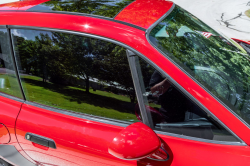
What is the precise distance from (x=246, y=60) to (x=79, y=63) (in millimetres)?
1324

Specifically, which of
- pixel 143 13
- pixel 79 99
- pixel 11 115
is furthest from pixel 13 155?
pixel 143 13

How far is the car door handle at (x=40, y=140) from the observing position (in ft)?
4.99

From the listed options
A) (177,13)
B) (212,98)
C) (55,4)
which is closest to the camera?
(212,98)

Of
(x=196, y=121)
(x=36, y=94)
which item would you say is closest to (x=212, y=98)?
(x=196, y=121)

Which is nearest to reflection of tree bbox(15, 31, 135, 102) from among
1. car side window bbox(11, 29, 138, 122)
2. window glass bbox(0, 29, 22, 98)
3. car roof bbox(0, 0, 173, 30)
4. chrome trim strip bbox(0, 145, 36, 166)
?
car side window bbox(11, 29, 138, 122)

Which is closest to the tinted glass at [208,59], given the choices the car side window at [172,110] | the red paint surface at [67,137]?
the car side window at [172,110]

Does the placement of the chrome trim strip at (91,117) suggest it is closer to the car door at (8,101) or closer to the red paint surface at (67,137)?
the red paint surface at (67,137)

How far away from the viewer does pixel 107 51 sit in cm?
140

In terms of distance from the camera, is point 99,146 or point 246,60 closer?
point 99,146

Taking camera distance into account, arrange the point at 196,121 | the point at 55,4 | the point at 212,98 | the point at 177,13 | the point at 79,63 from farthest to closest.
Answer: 1. the point at 177,13
2. the point at 55,4
3. the point at 79,63
4. the point at 196,121
5. the point at 212,98

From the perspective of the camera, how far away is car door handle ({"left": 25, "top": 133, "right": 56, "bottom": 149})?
1.52 meters

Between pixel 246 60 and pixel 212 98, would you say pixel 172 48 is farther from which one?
pixel 246 60

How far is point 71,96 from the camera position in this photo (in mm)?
1548

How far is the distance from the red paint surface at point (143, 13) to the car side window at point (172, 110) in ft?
0.95
